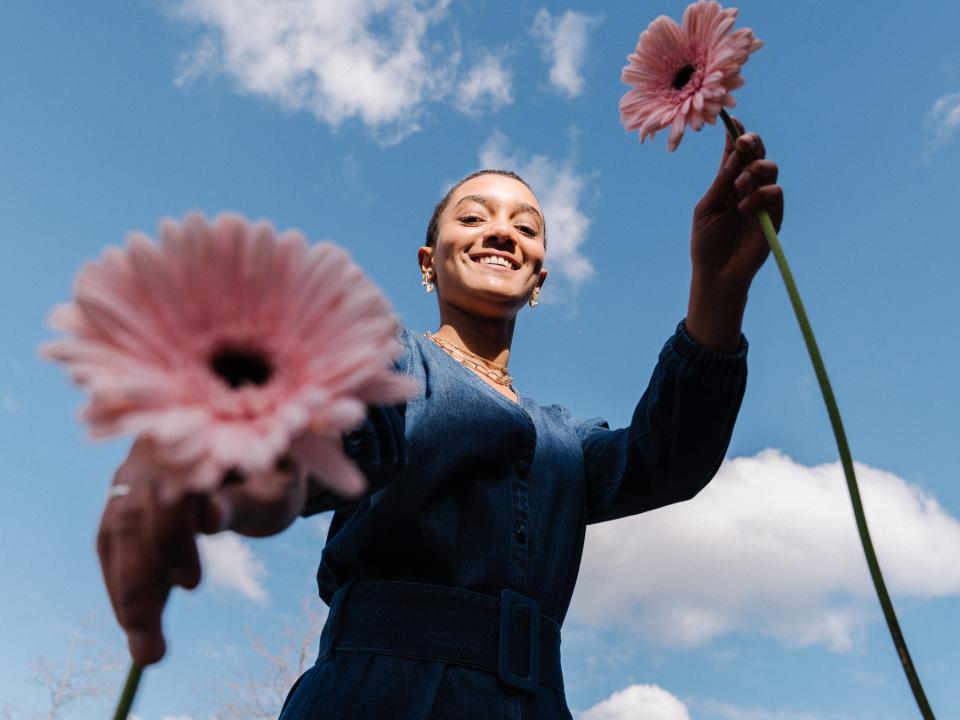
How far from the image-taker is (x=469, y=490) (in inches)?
72.5

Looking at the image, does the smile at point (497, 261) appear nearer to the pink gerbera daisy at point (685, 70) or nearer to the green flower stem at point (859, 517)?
the pink gerbera daisy at point (685, 70)

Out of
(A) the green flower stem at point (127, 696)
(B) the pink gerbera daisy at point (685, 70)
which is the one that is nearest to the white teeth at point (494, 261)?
(B) the pink gerbera daisy at point (685, 70)

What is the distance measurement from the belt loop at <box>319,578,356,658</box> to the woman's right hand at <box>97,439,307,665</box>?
2.91 feet

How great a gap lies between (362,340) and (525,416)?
4.44ft

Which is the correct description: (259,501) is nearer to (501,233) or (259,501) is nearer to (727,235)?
(727,235)

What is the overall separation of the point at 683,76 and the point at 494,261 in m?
0.91

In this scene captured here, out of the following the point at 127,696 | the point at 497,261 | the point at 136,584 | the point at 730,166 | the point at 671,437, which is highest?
the point at 497,261

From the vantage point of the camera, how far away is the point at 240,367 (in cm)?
73

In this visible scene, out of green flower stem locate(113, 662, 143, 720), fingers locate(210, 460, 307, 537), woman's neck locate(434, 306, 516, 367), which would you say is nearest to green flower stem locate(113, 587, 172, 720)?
green flower stem locate(113, 662, 143, 720)

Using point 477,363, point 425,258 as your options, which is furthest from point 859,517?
point 425,258

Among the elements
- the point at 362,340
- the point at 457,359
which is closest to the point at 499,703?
the point at 457,359

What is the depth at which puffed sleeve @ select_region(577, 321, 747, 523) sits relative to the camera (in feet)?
6.47

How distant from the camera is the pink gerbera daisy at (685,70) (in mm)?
1427

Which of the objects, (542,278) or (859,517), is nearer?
(859,517)
